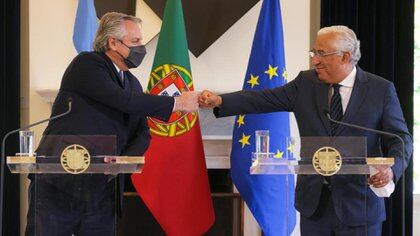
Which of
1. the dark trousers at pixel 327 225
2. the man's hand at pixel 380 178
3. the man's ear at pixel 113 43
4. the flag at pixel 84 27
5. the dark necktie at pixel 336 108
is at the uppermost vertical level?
the flag at pixel 84 27

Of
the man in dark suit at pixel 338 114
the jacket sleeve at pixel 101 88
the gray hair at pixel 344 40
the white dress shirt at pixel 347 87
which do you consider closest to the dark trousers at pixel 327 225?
the man in dark suit at pixel 338 114

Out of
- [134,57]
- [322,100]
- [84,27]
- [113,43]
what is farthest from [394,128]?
[84,27]

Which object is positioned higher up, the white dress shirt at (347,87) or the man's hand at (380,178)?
the white dress shirt at (347,87)

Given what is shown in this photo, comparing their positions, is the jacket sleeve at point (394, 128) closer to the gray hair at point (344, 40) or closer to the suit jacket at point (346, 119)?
the suit jacket at point (346, 119)

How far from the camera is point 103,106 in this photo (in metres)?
3.27

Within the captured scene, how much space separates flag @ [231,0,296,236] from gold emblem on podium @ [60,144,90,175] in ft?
6.50

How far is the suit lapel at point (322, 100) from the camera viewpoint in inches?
126

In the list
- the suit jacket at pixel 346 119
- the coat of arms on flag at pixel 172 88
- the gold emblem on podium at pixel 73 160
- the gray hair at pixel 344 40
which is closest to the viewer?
the gold emblem on podium at pixel 73 160

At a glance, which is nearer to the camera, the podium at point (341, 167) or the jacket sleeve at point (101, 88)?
the podium at point (341, 167)

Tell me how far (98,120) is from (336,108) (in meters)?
1.09

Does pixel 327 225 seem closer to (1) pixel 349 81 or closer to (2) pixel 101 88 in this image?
(1) pixel 349 81

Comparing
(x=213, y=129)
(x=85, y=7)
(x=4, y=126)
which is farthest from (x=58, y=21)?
(x=213, y=129)

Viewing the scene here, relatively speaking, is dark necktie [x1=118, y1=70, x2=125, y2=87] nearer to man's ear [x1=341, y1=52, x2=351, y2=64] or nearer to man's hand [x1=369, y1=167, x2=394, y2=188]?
man's ear [x1=341, y1=52, x2=351, y2=64]

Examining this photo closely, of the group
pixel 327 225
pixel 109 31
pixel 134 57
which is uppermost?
pixel 109 31
